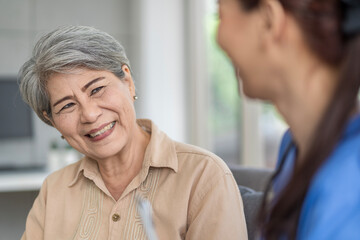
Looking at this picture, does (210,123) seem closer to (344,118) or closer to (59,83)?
(59,83)

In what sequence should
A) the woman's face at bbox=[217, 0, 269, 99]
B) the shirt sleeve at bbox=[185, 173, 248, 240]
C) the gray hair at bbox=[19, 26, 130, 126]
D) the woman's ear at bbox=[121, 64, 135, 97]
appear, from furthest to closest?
the woman's ear at bbox=[121, 64, 135, 97] < the gray hair at bbox=[19, 26, 130, 126] < the shirt sleeve at bbox=[185, 173, 248, 240] < the woman's face at bbox=[217, 0, 269, 99]

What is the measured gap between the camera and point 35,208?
70.1 inches

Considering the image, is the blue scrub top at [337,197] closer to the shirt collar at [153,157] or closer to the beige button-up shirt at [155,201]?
the beige button-up shirt at [155,201]

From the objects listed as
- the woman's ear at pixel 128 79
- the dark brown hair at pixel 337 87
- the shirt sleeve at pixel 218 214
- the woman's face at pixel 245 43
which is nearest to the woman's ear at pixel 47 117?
the woman's ear at pixel 128 79

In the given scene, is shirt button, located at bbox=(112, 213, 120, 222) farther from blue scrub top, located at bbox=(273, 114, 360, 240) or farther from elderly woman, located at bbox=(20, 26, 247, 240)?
blue scrub top, located at bbox=(273, 114, 360, 240)

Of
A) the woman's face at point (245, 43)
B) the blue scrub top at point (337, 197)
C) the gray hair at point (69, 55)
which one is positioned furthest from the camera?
the gray hair at point (69, 55)

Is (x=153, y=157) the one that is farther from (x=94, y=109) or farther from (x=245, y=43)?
(x=245, y=43)

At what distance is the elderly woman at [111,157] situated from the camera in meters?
1.45

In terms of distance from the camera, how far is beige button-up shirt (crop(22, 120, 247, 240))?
1.40m

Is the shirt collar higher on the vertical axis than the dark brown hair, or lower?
lower

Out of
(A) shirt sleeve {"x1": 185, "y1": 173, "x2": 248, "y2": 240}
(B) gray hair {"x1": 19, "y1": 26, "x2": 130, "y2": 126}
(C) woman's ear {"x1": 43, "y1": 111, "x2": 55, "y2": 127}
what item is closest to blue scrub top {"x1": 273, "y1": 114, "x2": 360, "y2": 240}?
(A) shirt sleeve {"x1": 185, "y1": 173, "x2": 248, "y2": 240}

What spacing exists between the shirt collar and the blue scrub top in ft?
2.83

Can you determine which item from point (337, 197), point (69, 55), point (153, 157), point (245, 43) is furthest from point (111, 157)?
point (337, 197)

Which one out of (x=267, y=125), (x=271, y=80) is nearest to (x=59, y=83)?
(x=271, y=80)
